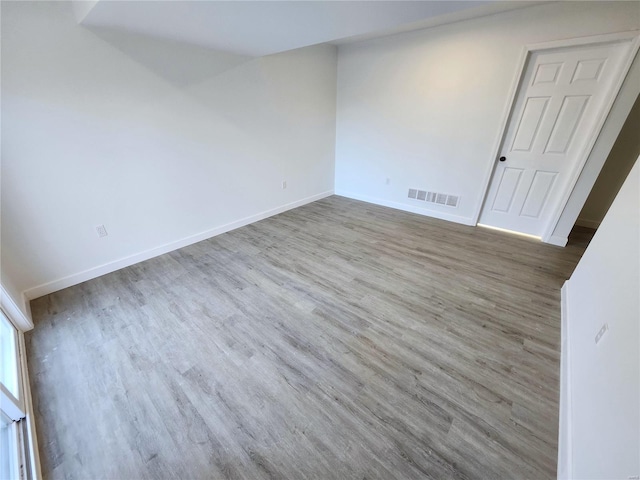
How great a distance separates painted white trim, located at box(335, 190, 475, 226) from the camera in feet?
12.1

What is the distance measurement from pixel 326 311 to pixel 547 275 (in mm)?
2281

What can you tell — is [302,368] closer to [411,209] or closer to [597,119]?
[411,209]

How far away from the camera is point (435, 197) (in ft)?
12.5

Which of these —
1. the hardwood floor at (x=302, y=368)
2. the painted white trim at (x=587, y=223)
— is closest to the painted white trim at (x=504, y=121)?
the hardwood floor at (x=302, y=368)

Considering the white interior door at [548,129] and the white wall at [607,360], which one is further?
the white interior door at [548,129]

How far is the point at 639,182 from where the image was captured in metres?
1.46

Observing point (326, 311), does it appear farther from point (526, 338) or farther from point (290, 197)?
point (290, 197)

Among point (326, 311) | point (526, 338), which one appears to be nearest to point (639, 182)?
point (526, 338)

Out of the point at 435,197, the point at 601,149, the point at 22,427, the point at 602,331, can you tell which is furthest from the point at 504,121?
the point at 22,427

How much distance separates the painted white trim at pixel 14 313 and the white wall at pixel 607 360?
315cm

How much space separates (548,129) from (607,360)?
285 centimetres

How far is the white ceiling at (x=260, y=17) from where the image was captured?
1.44m

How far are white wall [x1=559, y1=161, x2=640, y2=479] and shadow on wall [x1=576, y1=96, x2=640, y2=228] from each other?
8.49 feet

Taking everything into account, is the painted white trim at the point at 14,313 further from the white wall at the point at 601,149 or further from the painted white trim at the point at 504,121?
the white wall at the point at 601,149
